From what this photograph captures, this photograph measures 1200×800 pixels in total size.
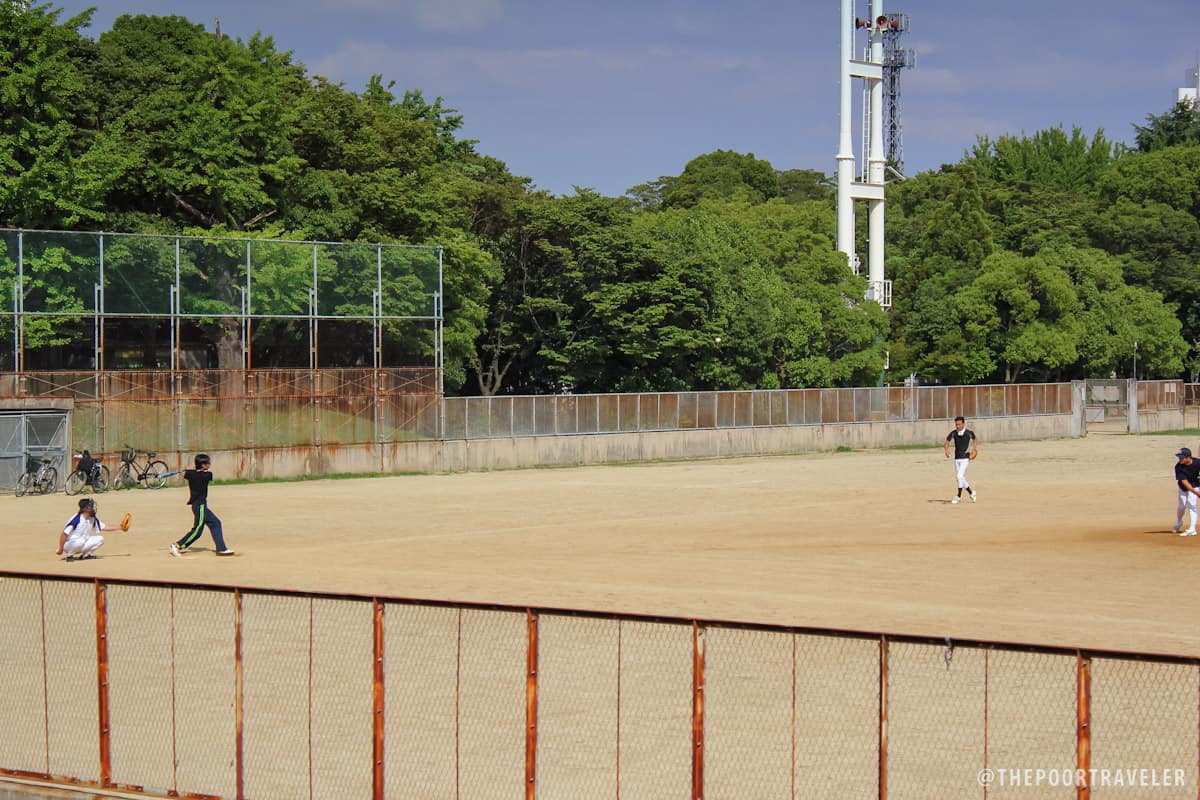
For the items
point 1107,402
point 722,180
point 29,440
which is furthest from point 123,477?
point 722,180

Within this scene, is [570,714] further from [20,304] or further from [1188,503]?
[20,304]

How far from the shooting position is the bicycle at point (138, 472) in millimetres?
38062

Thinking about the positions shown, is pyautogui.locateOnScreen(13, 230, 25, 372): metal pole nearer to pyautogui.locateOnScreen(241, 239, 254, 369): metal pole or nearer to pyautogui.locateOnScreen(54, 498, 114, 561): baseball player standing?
pyautogui.locateOnScreen(241, 239, 254, 369): metal pole

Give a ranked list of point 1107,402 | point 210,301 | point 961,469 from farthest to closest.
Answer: point 1107,402 < point 210,301 < point 961,469

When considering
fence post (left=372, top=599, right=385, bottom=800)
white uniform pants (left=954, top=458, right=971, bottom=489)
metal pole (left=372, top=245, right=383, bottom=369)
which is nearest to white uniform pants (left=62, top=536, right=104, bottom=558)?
fence post (left=372, top=599, right=385, bottom=800)

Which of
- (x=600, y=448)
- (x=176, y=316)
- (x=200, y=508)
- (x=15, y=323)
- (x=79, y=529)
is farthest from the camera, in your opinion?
Answer: (x=600, y=448)

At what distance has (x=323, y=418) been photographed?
4341 centimetres

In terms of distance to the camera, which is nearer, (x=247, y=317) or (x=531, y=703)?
(x=531, y=703)

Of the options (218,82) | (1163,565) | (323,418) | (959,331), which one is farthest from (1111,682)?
(959,331)

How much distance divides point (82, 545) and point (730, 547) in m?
11.5

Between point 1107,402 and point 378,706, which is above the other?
point 1107,402

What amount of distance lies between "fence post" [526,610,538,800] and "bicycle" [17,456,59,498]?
3047 cm

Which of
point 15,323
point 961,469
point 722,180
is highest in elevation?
point 722,180

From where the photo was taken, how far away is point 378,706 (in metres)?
9.63
